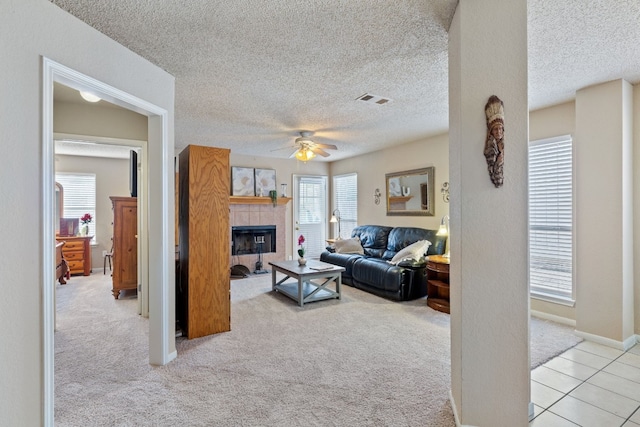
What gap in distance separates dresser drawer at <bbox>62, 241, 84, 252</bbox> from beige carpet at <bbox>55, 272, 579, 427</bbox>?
2.34 metres

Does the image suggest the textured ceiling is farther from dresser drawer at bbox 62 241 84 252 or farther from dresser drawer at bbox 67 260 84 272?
dresser drawer at bbox 67 260 84 272

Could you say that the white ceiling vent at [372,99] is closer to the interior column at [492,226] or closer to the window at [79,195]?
the interior column at [492,226]

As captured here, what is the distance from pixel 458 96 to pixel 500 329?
1.33 m

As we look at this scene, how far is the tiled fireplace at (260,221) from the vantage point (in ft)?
21.1

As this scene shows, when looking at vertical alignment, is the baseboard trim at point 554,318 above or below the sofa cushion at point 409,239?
below

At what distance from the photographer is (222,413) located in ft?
6.47

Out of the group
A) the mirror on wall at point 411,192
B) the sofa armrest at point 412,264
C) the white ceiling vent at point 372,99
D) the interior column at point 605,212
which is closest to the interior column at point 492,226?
the white ceiling vent at point 372,99

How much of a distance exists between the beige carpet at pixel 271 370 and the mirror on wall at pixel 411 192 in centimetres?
209

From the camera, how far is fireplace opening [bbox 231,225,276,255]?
21.0ft

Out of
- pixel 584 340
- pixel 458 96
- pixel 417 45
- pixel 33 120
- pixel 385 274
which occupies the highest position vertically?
pixel 417 45

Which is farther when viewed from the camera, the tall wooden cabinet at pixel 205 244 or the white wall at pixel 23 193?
the tall wooden cabinet at pixel 205 244

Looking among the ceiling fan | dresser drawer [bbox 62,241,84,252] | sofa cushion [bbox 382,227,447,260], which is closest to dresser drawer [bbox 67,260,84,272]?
dresser drawer [bbox 62,241,84,252]

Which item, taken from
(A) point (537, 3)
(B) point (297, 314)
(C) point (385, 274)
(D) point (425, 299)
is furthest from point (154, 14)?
(D) point (425, 299)

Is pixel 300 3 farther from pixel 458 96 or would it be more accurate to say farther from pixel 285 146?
pixel 285 146
